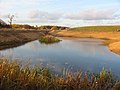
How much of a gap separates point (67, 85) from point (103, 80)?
2687 mm

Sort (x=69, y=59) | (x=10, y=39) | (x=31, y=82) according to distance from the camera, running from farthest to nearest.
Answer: (x=10, y=39) → (x=69, y=59) → (x=31, y=82)

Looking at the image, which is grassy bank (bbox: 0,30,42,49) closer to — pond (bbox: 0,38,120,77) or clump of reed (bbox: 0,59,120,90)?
pond (bbox: 0,38,120,77)

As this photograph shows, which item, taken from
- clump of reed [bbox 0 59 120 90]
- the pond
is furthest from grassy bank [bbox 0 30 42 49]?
clump of reed [bbox 0 59 120 90]

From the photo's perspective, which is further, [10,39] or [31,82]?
[10,39]

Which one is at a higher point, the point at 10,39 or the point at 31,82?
the point at 31,82

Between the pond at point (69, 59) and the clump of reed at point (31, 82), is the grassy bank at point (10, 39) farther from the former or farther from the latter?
the clump of reed at point (31, 82)

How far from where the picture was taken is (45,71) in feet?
50.9

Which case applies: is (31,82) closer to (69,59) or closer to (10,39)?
(69,59)

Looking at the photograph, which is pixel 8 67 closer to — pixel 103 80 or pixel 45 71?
pixel 45 71

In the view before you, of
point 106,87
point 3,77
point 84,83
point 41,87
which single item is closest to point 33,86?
point 41,87

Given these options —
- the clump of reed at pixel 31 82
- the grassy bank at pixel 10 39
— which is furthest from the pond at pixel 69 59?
the grassy bank at pixel 10 39

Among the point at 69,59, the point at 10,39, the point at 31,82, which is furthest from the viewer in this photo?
the point at 10,39

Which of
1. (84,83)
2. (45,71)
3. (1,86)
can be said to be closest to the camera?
(1,86)

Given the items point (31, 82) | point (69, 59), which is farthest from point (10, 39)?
point (31, 82)
